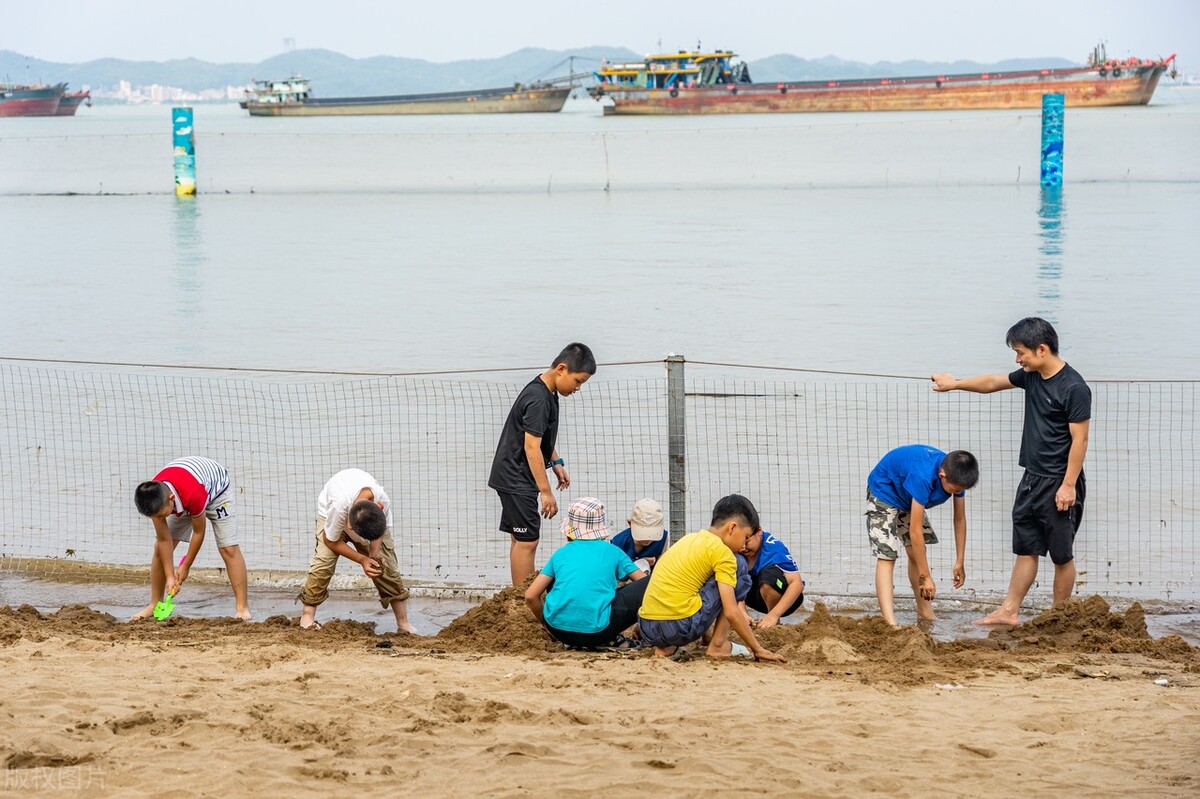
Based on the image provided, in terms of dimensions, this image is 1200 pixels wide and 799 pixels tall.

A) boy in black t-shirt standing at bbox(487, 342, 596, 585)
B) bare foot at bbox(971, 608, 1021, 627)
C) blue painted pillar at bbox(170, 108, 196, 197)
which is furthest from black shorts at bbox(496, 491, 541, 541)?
blue painted pillar at bbox(170, 108, 196, 197)

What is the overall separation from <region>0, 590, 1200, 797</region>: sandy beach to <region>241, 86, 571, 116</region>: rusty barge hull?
130339 mm

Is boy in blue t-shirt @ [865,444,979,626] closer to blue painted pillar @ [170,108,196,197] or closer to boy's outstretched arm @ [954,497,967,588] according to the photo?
boy's outstretched arm @ [954,497,967,588]

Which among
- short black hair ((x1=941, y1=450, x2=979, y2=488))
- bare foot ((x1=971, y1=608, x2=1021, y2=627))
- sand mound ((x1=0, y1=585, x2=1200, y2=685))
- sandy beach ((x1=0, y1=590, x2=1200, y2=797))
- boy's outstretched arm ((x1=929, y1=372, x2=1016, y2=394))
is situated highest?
boy's outstretched arm ((x1=929, y1=372, x2=1016, y2=394))

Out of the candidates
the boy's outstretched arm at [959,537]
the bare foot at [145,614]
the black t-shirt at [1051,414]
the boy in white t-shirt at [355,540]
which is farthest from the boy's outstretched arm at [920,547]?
the bare foot at [145,614]

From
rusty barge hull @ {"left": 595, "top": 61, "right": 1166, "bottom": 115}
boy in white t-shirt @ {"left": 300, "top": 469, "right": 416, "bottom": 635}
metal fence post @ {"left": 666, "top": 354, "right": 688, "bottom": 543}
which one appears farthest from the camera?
rusty barge hull @ {"left": 595, "top": 61, "right": 1166, "bottom": 115}

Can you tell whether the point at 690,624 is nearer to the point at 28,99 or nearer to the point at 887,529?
the point at 887,529

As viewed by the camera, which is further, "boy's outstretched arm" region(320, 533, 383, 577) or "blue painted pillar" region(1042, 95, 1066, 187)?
"blue painted pillar" region(1042, 95, 1066, 187)

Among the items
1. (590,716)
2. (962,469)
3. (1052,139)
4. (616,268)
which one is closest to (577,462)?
(962,469)

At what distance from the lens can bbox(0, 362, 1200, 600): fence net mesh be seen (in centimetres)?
889

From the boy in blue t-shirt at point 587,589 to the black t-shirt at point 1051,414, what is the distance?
7.88 feet

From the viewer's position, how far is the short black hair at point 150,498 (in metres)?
6.79

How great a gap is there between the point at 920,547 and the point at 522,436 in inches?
92.3

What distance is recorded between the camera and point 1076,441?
22.9ft

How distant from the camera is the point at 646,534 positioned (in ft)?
22.7
